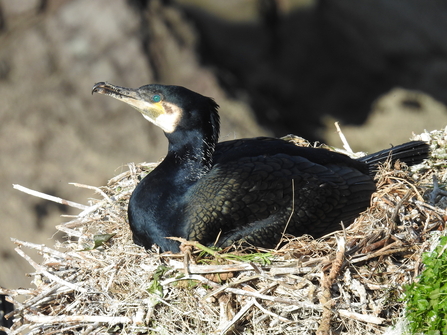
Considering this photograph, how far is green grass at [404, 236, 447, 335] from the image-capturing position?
8.06ft

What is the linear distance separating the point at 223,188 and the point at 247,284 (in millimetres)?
631

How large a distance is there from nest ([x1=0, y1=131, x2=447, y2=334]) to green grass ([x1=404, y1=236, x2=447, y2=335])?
0.22m

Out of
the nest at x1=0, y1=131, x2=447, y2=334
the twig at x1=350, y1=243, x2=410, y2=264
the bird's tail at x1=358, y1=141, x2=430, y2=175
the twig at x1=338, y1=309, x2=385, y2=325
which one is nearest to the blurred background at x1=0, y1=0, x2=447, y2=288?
the bird's tail at x1=358, y1=141, x2=430, y2=175

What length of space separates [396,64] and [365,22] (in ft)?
2.17

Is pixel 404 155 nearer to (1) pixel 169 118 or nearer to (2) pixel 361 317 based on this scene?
(2) pixel 361 317

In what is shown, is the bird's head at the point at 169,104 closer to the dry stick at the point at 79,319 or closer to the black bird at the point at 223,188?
the black bird at the point at 223,188

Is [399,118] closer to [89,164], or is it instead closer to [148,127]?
[148,127]

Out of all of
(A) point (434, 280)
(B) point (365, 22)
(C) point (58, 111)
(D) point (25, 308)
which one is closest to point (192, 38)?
(C) point (58, 111)

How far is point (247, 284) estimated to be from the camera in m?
2.95

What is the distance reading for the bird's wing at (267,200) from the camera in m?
3.25

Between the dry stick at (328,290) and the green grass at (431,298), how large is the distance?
0.37 metres

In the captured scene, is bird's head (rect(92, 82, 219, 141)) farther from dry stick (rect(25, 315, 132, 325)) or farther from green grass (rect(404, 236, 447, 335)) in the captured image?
green grass (rect(404, 236, 447, 335))

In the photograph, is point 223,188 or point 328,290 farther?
point 223,188

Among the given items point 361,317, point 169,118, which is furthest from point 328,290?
point 169,118
